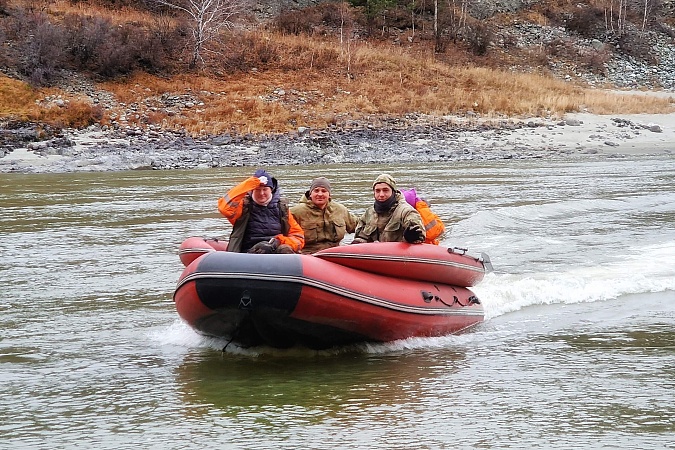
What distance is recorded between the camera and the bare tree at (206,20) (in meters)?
32.4

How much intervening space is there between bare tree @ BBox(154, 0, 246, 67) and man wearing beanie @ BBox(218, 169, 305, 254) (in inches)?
1006

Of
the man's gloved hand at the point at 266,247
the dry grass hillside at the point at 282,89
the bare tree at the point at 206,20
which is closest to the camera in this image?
the man's gloved hand at the point at 266,247

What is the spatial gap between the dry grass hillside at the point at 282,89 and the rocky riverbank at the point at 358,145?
1024mm

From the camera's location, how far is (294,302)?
626 centimetres

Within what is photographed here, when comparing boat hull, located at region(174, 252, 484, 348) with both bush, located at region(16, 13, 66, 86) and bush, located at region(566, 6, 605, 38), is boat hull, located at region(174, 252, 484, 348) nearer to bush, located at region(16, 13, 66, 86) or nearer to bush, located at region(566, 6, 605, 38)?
bush, located at region(16, 13, 66, 86)

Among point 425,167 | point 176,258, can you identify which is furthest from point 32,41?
point 176,258

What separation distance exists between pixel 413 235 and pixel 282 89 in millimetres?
23783

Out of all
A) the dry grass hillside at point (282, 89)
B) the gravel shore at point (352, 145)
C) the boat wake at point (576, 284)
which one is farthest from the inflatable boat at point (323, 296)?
the dry grass hillside at point (282, 89)

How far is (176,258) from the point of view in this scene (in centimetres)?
1102

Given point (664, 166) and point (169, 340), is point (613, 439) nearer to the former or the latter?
point (169, 340)

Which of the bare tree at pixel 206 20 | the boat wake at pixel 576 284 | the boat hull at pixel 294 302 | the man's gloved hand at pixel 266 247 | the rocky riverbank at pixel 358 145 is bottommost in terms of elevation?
the rocky riverbank at pixel 358 145

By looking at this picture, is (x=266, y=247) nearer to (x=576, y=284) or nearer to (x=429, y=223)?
(x=429, y=223)

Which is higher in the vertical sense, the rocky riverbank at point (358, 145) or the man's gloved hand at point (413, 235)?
the man's gloved hand at point (413, 235)

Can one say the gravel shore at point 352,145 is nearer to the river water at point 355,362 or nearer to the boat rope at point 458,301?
the river water at point 355,362
